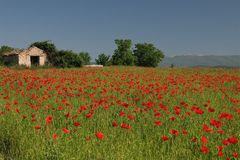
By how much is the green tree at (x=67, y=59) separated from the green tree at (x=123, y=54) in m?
36.1

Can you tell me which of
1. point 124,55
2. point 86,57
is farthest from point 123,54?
point 86,57

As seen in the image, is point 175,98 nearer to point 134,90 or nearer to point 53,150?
point 134,90

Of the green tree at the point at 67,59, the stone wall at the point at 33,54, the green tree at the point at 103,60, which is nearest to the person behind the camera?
the green tree at the point at 67,59

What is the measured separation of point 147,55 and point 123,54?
11.3 meters

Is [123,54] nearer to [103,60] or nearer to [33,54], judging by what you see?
[103,60]

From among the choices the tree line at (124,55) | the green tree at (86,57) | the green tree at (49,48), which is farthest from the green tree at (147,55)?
the green tree at (49,48)

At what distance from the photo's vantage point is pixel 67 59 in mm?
57000

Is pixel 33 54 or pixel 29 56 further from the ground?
pixel 33 54

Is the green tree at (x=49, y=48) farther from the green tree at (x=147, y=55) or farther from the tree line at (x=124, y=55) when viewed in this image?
the green tree at (x=147, y=55)

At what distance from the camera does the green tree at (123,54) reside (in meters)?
95.0

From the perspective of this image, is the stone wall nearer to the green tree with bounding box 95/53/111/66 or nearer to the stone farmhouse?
the stone farmhouse

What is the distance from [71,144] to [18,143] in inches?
42.5

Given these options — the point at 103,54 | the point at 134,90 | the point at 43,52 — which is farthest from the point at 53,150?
the point at 103,54

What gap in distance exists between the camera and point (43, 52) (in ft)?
201
